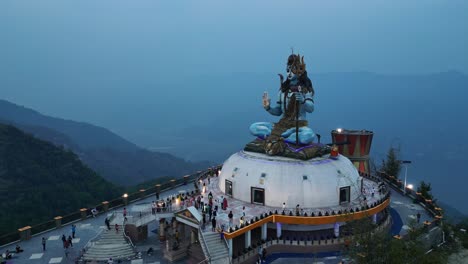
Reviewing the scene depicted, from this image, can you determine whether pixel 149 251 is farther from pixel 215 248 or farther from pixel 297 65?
pixel 297 65

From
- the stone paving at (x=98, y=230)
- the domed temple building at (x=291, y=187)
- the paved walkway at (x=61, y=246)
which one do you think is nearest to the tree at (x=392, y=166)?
the stone paving at (x=98, y=230)

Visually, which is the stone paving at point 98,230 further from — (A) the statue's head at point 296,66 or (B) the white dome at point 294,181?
(A) the statue's head at point 296,66

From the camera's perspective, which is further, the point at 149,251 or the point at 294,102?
the point at 294,102

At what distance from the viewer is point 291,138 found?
Answer: 36500mm

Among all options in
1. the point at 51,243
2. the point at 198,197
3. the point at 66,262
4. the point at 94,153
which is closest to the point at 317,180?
the point at 198,197

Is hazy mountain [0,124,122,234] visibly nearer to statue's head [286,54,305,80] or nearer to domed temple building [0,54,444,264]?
domed temple building [0,54,444,264]

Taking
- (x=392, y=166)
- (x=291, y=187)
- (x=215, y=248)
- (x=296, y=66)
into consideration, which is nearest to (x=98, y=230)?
(x=215, y=248)

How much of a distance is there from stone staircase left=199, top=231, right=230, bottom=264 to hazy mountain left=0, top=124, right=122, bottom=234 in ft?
98.9

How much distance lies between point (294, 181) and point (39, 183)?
50.3 meters

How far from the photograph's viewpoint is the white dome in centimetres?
3266

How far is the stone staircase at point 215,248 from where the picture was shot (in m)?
26.7

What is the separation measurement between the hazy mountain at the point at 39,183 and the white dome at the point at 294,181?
30.3 meters

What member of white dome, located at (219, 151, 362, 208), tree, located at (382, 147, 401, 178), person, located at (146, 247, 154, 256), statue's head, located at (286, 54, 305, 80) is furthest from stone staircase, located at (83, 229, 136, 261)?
tree, located at (382, 147, 401, 178)

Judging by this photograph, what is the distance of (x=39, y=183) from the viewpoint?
64938mm
